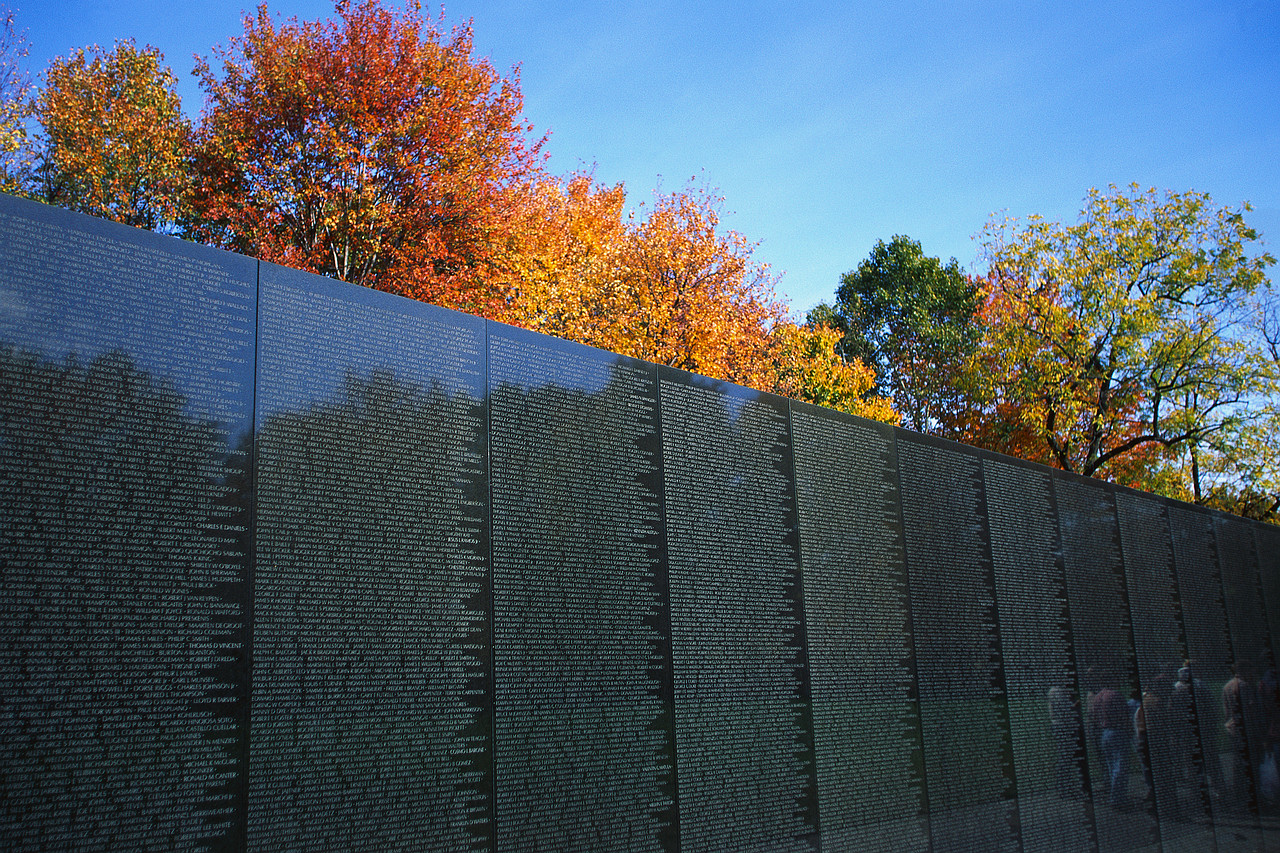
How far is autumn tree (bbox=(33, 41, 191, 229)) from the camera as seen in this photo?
22.6 meters

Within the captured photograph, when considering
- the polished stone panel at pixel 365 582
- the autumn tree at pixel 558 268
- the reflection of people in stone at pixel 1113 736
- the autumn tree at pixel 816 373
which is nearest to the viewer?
the polished stone panel at pixel 365 582

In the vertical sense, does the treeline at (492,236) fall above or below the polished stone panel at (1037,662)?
above

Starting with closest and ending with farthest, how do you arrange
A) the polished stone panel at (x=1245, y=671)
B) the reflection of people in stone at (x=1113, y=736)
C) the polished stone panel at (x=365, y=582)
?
the polished stone panel at (x=365, y=582) → the reflection of people in stone at (x=1113, y=736) → the polished stone panel at (x=1245, y=671)

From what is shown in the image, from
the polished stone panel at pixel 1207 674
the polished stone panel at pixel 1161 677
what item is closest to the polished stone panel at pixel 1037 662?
the polished stone panel at pixel 1161 677

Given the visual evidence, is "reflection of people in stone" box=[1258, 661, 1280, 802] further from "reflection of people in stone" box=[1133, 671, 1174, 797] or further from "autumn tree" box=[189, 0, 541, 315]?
"autumn tree" box=[189, 0, 541, 315]

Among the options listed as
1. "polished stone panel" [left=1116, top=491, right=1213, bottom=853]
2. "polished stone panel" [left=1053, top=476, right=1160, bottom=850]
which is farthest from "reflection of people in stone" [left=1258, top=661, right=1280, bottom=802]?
"polished stone panel" [left=1053, top=476, right=1160, bottom=850]

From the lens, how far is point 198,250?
15.0ft

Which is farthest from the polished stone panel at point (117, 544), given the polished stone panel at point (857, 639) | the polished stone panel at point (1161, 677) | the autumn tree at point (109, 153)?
the autumn tree at point (109, 153)

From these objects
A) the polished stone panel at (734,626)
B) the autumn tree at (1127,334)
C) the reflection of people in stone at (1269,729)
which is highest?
the autumn tree at (1127,334)

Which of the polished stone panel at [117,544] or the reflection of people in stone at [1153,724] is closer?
the polished stone panel at [117,544]

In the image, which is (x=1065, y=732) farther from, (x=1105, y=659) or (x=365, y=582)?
(x=365, y=582)

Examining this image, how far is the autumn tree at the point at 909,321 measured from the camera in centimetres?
3388

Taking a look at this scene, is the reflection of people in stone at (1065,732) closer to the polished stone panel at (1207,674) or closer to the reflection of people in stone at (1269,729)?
the polished stone panel at (1207,674)

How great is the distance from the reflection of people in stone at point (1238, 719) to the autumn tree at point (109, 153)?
23849mm
